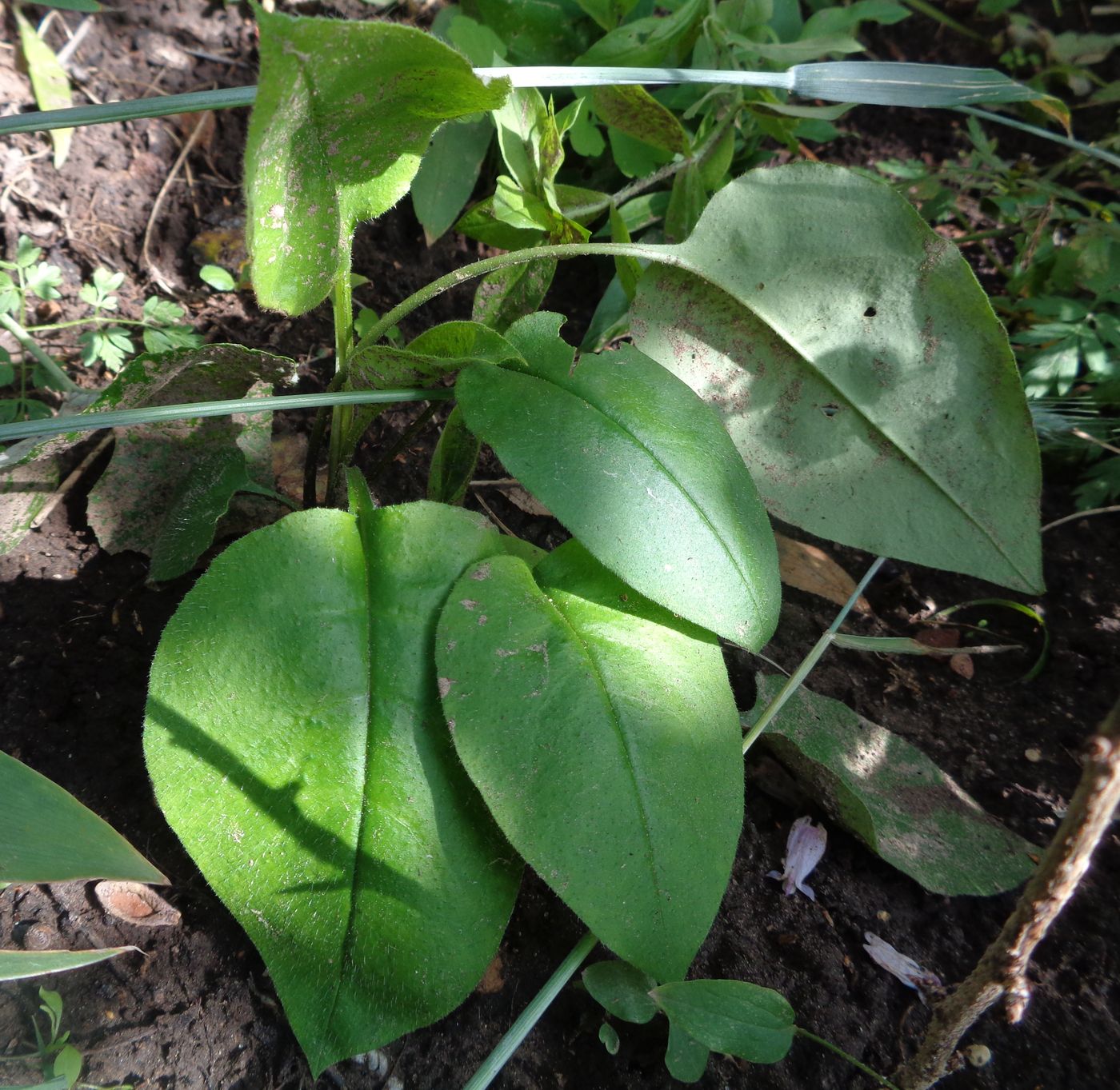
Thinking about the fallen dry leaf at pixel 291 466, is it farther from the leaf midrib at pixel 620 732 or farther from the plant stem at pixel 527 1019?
the plant stem at pixel 527 1019

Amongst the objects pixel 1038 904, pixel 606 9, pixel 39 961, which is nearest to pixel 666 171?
pixel 606 9

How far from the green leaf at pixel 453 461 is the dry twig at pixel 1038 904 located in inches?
30.1

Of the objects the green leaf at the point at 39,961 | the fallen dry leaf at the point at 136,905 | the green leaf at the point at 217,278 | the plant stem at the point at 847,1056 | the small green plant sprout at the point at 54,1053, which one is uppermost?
the green leaf at the point at 217,278

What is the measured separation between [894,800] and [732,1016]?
15.2 inches

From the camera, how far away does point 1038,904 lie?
2.09 feet

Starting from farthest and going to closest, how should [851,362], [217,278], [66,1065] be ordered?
[217,278]
[851,362]
[66,1065]

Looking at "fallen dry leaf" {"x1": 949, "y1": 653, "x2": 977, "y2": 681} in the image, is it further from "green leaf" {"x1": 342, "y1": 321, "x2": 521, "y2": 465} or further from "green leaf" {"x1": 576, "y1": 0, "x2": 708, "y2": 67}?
"green leaf" {"x1": 576, "y1": 0, "x2": 708, "y2": 67}

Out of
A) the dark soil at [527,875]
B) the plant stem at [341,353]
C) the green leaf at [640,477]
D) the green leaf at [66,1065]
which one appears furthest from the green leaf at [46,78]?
the green leaf at [66,1065]

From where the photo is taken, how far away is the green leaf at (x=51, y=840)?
0.65 meters

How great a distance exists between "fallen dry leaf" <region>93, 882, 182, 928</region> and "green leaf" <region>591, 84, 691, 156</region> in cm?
120

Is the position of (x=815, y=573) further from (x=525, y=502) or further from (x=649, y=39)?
(x=649, y=39)

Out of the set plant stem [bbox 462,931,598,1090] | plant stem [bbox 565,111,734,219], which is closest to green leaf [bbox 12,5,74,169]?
plant stem [bbox 565,111,734,219]

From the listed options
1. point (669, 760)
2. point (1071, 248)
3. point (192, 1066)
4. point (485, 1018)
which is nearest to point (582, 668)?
point (669, 760)

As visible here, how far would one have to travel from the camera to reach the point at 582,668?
34.8 inches
